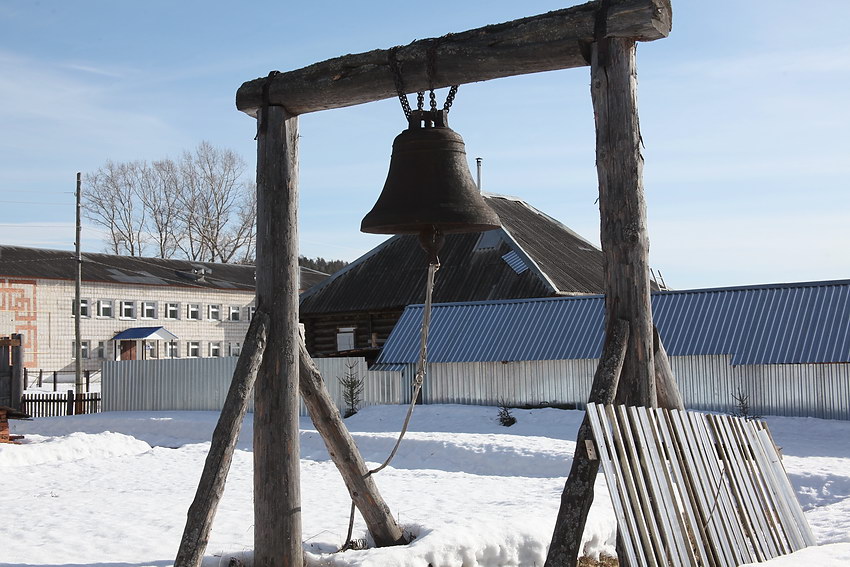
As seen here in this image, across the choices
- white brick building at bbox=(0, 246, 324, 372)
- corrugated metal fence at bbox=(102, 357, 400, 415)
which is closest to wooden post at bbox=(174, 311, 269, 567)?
corrugated metal fence at bbox=(102, 357, 400, 415)

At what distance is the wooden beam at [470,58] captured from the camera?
595cm

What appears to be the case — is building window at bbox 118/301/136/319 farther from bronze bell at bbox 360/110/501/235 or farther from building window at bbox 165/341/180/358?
bronze bell at bbox 360/110/501/235

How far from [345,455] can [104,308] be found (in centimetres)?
4861

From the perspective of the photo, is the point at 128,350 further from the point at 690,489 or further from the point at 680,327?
the point at 690,489

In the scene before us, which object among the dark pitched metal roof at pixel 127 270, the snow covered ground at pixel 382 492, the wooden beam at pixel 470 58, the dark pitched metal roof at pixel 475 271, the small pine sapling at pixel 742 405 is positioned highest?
the dark pitched metal roof at pixel 127 270

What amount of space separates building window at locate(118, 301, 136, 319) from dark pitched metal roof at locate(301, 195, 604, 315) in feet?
76.5

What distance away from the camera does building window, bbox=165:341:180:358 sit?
2196 inches

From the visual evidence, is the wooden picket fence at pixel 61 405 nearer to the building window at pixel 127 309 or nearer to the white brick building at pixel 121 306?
the white brick building at pixel 121 306

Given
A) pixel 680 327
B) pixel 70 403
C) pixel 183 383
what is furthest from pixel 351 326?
pixel 680 327

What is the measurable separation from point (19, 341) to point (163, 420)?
3671mm

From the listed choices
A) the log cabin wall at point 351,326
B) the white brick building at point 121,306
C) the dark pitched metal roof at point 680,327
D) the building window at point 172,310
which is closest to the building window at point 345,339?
the log cabin wall at point 351,326

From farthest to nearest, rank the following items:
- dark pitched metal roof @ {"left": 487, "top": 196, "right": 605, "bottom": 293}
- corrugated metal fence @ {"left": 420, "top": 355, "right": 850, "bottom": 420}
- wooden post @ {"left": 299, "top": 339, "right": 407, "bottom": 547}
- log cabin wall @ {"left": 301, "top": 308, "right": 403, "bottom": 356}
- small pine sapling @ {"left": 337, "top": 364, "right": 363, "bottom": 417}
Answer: log cabin wall @ {"left": 301, "top": 308, "right": 403, "bottom": 356}, dark pitched metal roof @ {"left": 487, "top": 196, "right": 605, "bottom": 293}, small pine sapling @ {"left": 337, "top": 364, "right": 363, "bottom": 417}, corrugated metal fence @ {"left": 420, "top": 355, "right": 850, "bottom": 420}, wooden post @ {"left": 299, "top": 339, "right": 407, "bottom": 547}

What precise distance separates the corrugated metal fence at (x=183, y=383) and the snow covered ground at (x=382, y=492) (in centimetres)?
143

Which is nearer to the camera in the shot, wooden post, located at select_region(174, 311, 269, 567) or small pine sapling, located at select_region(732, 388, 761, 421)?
wooden post, located at select_region(174, 311, 269, 567)
